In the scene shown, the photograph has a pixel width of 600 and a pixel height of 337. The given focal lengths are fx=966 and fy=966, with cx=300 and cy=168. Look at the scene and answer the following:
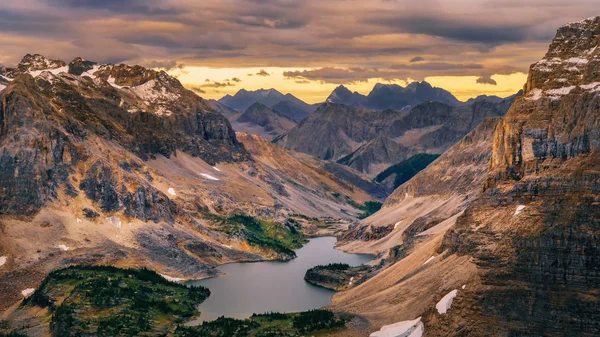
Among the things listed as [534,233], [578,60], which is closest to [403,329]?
[534,233]

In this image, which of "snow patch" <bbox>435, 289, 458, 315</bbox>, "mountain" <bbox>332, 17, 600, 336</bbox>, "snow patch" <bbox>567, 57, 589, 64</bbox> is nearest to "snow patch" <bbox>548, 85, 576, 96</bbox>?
"mountain" <bbox>332, 17, 600, 336</bbox>

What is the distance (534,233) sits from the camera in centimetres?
14888

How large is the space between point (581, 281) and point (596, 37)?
48.3 metres

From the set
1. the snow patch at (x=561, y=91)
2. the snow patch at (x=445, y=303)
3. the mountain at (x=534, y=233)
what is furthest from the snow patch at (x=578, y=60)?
the snow patch at (x=445, y=303)

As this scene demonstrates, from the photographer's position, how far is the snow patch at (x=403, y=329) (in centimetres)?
15618

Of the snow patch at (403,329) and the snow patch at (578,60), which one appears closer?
the snow patch at (403,329)

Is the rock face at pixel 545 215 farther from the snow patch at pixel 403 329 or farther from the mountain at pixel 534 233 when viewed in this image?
the snow patch at pixel 403 329

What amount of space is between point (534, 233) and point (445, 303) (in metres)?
18.1

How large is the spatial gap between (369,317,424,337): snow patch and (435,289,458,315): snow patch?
14.3 feet

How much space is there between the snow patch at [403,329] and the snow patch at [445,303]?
14.3 ft

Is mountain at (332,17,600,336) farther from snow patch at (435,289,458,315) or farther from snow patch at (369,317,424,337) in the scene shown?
snow patch at (369,317,424,337)

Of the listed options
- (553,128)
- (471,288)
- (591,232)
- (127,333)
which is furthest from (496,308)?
(127,333)

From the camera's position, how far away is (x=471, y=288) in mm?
151375

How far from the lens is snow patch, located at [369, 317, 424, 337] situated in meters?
156
